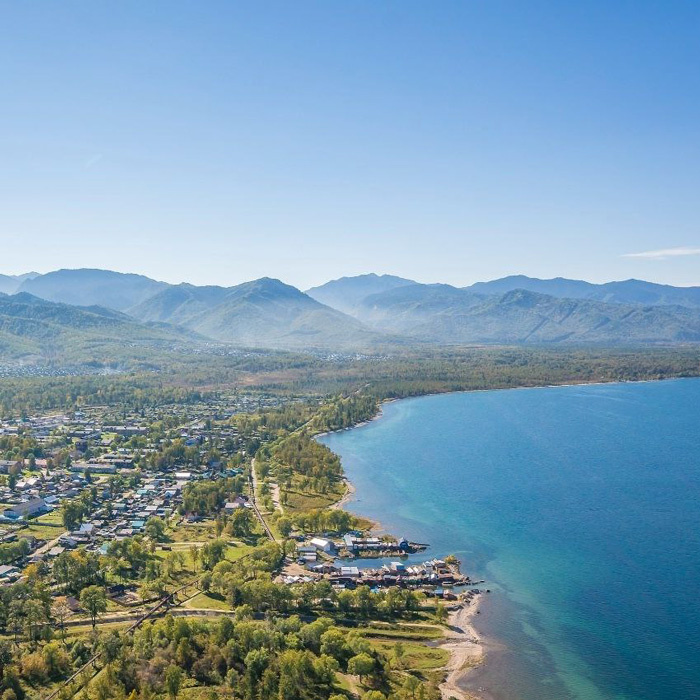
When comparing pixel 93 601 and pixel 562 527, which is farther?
pixel 562 527

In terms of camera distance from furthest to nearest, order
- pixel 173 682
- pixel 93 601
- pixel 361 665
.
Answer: pixel 93 601 → pixel 361 665 → pixel 173 682

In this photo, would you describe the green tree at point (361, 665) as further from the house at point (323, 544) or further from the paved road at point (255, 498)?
the paved road at point (255, 498)

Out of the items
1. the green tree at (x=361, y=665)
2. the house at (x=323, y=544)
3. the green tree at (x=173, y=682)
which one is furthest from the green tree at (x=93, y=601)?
the house at (x=323, y=544)

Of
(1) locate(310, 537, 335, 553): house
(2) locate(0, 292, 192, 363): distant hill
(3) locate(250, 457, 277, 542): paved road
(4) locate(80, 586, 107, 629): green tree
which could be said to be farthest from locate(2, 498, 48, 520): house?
(2) locate(0, 292, 192, 363): distant hill

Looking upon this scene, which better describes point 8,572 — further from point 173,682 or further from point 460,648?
point 460,648

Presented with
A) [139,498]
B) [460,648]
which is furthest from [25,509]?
[460,648]

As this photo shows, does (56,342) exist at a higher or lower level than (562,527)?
higher
